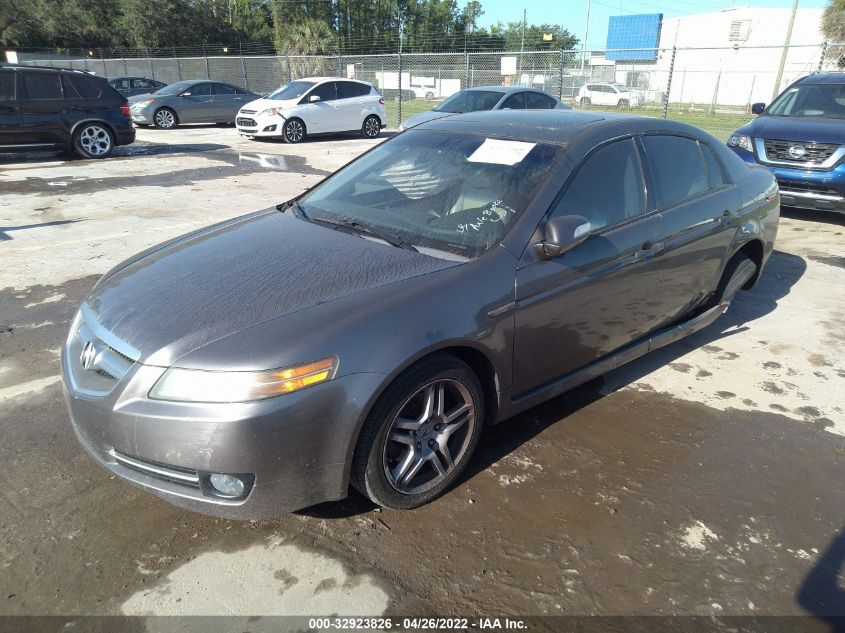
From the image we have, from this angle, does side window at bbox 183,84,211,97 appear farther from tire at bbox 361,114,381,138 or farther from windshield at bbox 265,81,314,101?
tire at bbox 361,114,381,138

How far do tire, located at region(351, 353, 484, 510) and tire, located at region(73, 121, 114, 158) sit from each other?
12.5 m

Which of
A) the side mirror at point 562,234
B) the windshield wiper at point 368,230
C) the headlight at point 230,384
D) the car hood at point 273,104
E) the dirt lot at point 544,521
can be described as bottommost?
the dirt lot at point 544,521

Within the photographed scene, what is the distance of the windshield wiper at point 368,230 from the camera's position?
2.99 m

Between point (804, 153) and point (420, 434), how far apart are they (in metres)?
7.50

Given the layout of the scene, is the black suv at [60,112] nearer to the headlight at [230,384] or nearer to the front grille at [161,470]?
the front grille at [161,470]

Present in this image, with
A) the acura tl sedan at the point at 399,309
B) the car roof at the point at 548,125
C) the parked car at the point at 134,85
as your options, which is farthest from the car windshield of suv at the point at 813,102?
the parked car at the point at 134,85

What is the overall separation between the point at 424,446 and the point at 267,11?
64.3 m

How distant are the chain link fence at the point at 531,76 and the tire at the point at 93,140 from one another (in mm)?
10209

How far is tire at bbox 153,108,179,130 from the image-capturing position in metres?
19.0

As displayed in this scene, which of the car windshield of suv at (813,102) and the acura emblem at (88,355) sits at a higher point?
the car windshield of suv at (813,102)

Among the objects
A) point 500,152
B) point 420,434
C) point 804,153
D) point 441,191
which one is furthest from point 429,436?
point 804,153

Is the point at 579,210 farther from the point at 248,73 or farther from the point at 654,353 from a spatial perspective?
the point at 248,73

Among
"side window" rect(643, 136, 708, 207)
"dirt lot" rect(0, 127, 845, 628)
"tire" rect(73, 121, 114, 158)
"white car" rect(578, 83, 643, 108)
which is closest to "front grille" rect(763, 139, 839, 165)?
"dirt lot" rect(0, 127, 845, 628)

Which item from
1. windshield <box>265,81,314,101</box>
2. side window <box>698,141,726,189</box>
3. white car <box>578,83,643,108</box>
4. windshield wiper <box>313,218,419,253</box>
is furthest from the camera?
white car <box>578,83,643,108</box>
